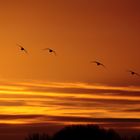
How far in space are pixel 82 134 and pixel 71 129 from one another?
558 centimetres

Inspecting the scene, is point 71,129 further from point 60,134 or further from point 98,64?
point 98,64

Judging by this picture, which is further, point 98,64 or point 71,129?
point 71,129

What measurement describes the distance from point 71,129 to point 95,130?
208 inches

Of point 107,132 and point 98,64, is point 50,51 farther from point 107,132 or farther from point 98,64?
point 107,132

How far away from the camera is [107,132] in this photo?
160 metres

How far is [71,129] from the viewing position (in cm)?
16050

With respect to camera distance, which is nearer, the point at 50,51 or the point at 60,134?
the point at 50,51

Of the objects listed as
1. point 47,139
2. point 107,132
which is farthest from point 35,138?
point 107,132

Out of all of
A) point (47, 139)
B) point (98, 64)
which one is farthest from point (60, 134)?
point (98, 64)

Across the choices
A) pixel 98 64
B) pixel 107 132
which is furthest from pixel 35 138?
pixel 98 64

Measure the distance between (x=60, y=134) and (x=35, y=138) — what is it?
556 centimetres

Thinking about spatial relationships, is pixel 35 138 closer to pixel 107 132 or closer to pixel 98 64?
pixel 107 132

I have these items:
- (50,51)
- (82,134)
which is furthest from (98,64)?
(82,134)

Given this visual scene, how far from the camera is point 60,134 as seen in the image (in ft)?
519
